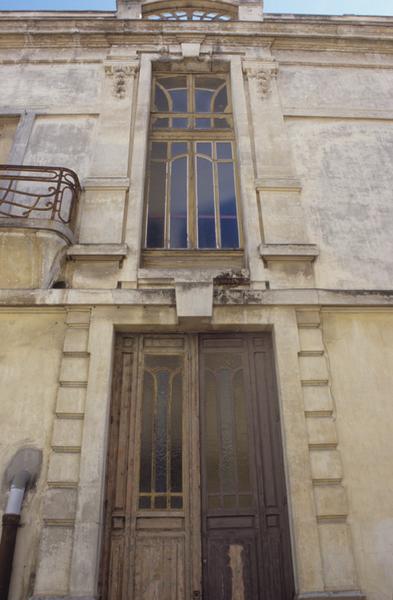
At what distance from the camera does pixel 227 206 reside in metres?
7.97

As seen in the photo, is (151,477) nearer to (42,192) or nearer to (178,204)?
(178,204)

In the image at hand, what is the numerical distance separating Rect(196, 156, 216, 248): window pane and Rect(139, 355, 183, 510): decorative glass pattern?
2.00 metres

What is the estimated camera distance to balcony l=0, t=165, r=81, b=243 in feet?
22.0

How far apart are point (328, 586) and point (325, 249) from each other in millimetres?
4220

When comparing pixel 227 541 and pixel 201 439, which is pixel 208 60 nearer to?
pixel 201 439

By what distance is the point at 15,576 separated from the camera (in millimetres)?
5152

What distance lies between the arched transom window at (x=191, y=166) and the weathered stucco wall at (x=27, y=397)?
209 centimetres

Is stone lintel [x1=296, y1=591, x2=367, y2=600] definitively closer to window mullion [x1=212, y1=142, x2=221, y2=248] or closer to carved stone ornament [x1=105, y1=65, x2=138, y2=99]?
window mullion [x1=212, y1=142, x2=221, y2=248]

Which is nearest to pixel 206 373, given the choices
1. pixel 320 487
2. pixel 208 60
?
pixel 320 487

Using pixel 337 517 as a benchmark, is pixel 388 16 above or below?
above

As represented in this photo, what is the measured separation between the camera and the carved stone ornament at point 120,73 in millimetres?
8984

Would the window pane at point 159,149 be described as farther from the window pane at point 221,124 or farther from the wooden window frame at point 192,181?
the window pane at point 221,124

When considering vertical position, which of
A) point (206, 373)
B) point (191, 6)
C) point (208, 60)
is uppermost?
point (191, 6)

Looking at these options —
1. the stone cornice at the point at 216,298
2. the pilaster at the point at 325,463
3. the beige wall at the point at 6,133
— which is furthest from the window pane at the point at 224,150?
the beige wall at the point at 6,133
